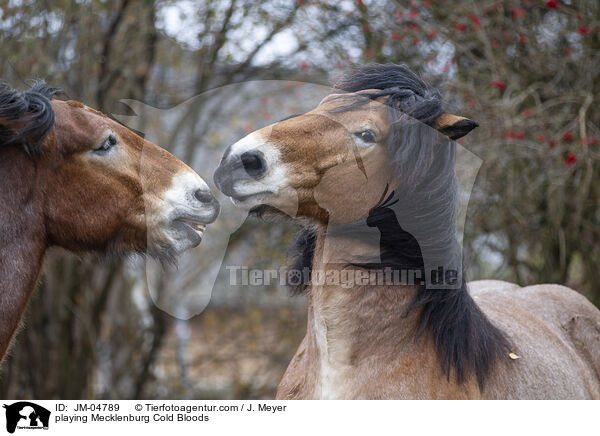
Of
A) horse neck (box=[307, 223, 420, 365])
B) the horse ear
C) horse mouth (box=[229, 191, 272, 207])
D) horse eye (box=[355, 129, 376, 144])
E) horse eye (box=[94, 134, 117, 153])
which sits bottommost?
horse neck (box=[307, 223, 420, 365])

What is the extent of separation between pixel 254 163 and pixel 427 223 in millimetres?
721

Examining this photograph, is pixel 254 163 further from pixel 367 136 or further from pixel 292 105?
pixel 292 105

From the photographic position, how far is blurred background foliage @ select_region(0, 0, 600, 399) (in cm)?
530

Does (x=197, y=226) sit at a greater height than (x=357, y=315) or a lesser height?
greater

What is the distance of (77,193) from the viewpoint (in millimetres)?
2623

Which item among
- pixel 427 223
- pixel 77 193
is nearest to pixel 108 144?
pixel 77 193

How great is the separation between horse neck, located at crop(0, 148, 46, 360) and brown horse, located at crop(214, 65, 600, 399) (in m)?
0.76

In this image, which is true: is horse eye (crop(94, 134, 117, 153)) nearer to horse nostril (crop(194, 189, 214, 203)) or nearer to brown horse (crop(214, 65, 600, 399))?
horse nostril (crop(194, 189, 214, 203))

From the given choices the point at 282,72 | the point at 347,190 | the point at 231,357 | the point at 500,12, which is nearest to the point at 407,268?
the point at 347,190

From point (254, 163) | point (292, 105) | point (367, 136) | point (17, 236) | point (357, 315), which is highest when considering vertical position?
point (292, 105)

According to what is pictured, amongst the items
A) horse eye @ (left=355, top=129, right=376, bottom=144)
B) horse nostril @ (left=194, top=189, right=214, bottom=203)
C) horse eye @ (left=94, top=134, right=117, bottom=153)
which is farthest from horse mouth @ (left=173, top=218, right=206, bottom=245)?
horse eye @ (left=355, top=129, right=376, bottom=144)

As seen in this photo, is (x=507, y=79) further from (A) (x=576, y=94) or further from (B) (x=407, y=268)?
(B) (x=407, y=268)

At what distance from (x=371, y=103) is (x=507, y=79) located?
10.9 feet
